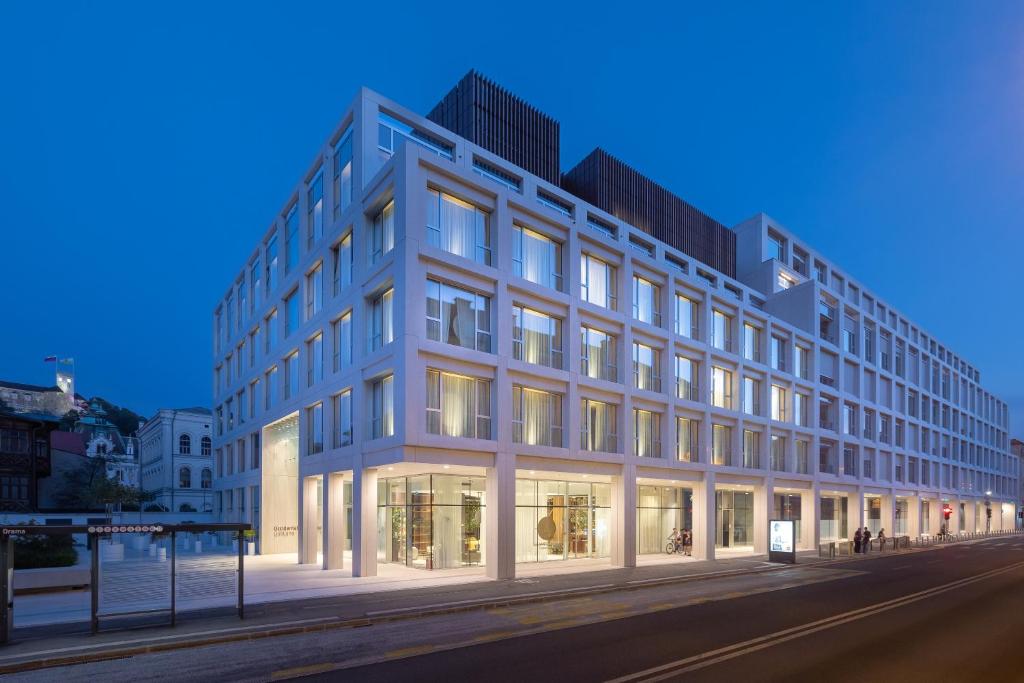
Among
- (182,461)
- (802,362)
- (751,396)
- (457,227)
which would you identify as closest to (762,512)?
(751,396)

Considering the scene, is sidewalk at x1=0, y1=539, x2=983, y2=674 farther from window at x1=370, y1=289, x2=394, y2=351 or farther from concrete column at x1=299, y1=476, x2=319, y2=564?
window at x1=370, y1=289, x2=394, y2=351

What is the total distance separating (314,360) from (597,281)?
14261 millimetres

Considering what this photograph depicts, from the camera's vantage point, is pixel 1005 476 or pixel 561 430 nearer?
pixel 561 430

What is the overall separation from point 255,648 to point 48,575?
12.0 metres

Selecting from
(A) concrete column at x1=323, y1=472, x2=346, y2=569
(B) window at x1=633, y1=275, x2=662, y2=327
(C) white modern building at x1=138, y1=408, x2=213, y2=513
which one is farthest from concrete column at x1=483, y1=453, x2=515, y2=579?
(C) white modern building at x1=138, y1=408, x2=213, y2=513

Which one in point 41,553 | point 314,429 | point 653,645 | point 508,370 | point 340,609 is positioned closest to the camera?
point 653,645

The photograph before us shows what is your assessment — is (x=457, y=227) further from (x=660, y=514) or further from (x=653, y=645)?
(x=660, y=514)

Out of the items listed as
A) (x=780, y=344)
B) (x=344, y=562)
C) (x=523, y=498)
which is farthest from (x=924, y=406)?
(x=344, y=562)

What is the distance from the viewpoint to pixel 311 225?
32938 mm

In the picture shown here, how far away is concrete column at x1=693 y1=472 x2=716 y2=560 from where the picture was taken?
107ft

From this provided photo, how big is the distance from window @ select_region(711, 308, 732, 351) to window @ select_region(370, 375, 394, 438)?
20267 millimetres

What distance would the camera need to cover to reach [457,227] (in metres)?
24.6

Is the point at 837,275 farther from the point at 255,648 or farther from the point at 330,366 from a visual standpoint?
the point at 255,648

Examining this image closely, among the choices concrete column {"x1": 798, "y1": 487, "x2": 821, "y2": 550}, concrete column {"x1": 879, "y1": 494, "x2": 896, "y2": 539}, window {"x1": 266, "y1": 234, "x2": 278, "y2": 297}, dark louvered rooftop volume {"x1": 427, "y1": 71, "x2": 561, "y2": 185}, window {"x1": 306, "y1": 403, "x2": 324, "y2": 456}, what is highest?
dark louvered rooftop volume {"x1": 427, "y1": 71, "x2": 561, "y2": 185}
